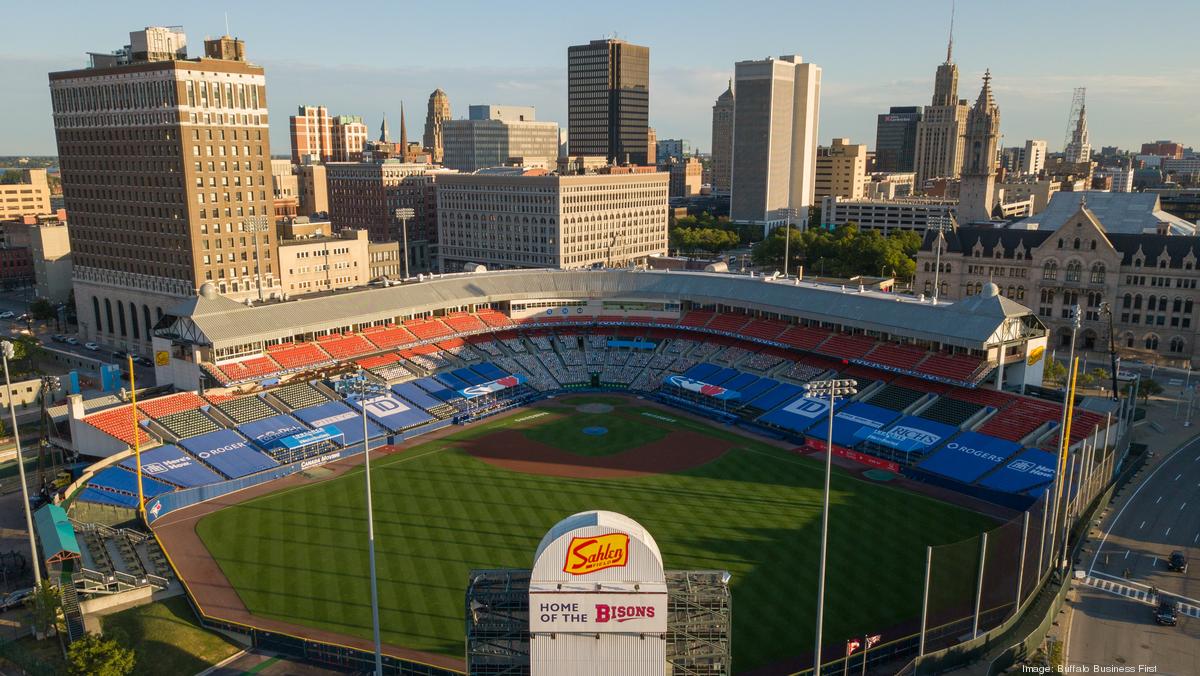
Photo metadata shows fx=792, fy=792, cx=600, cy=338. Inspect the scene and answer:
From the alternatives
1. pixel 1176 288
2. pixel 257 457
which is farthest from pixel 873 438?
pixel 1176 288

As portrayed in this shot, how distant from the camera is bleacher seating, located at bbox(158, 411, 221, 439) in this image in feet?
219

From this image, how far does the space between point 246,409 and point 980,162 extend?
5907 inches

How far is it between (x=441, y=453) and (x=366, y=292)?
27.5 meters

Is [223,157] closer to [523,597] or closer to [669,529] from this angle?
[669,529]

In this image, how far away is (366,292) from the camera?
90.1 m

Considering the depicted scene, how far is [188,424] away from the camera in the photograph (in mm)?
67875

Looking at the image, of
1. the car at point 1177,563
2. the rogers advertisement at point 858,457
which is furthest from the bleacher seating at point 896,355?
the car at point 1177,563

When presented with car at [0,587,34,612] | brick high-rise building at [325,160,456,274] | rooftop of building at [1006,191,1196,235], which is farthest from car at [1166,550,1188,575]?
brick high-rise building at [325,160,456,274]

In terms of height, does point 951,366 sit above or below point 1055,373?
above

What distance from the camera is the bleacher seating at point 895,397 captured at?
7324 cm

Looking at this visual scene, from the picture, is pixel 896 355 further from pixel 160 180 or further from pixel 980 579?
pixel 160 180

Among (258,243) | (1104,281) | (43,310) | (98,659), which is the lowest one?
(98,659)

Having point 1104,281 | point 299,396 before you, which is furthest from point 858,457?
point 1104,281

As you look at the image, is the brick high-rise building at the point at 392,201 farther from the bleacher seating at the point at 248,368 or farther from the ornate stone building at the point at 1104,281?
the ornate stone building at the point at 1104,281
